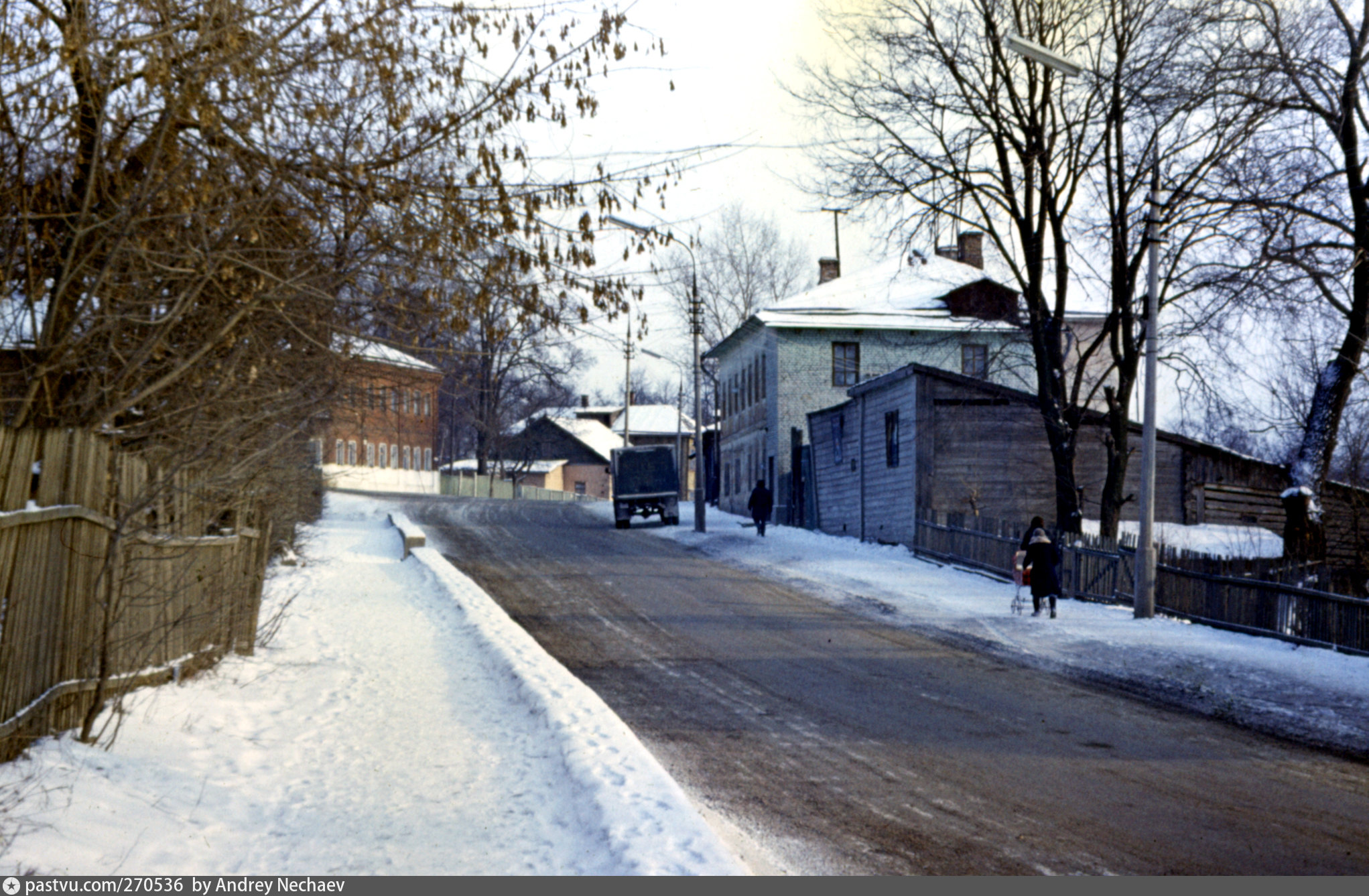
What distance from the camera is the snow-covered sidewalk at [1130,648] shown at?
34.6 ft

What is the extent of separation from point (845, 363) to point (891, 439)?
13506 mm

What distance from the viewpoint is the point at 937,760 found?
317 inches

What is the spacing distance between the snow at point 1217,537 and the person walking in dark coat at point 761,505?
8808 millimetres

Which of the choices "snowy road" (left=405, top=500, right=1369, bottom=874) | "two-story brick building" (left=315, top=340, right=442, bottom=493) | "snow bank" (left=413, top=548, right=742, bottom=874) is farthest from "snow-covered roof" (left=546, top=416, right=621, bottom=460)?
"snow bank" (left=413, top=548, right=742, bottom=874)

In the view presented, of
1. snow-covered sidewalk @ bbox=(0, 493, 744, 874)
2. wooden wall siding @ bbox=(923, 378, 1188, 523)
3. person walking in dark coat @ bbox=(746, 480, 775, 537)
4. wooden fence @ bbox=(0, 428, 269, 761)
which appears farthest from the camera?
person walking in dark coat @ bbox=(746, 480, 775, 537)

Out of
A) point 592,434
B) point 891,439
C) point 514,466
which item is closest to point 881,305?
point 891,439

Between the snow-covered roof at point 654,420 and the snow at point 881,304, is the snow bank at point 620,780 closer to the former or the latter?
the snow at point 881,304

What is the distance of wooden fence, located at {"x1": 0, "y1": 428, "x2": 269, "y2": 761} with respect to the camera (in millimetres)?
6102

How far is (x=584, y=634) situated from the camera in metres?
14.8

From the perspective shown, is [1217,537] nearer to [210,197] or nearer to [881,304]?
[881,304]

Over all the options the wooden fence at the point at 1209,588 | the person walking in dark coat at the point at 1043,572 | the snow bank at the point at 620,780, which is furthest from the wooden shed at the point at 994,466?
the snow bank at the point at 620,780

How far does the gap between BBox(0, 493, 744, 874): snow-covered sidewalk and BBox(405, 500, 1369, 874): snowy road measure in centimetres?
75

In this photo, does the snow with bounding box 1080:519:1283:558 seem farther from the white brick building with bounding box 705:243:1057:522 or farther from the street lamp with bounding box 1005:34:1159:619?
the white brick building with bounding box 705:243:1057:522

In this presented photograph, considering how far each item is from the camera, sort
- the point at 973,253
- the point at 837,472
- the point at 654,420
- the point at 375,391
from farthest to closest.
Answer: the point at 654,420 → the point at 973,253 → the point at 837,472 → the point at 375,391
